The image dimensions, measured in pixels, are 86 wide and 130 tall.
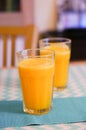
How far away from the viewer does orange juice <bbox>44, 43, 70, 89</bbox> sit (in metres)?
0.97

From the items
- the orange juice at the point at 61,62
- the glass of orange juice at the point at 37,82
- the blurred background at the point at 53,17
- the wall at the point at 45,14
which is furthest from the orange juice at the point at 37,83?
the wall at the point at 45,14

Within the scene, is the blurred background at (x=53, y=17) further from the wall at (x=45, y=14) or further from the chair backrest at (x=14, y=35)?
the chair backrest at (x=14, y=35)

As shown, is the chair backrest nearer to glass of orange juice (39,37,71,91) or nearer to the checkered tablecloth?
the checkered tablecloth

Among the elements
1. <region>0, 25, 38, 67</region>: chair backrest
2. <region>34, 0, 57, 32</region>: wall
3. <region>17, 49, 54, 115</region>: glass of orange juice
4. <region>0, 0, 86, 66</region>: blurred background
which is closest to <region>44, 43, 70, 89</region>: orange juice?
<region>17, 49, 54, 115</region>: glass of orange juice

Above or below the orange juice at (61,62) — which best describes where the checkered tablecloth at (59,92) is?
below

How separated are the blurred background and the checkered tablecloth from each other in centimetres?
200

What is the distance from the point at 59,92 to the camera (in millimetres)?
953

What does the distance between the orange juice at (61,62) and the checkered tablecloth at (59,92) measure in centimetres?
3

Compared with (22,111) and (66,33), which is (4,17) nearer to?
(66,33)

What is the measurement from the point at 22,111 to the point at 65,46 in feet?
1.02

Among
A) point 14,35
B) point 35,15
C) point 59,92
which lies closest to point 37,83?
point 59,92

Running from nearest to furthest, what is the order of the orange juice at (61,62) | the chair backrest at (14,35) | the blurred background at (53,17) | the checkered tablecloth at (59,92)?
the checkered tablecloth at (59,92) < the orange juice at (61,62) < the chair backrest at (14,35) < the blurred background at (53,17)

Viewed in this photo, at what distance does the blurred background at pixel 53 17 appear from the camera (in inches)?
128

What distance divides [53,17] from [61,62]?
8.12 feet
